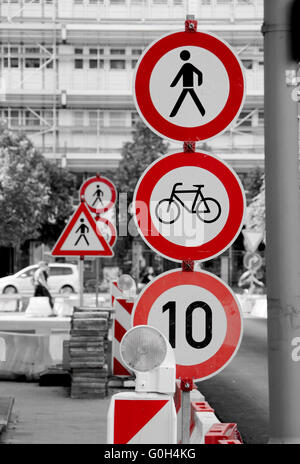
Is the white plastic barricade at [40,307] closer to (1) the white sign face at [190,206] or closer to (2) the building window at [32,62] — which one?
(1) the white sign face at [190,206]

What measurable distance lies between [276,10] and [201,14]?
57053 mm

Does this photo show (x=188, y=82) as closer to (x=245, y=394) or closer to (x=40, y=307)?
(x=245, y=394)

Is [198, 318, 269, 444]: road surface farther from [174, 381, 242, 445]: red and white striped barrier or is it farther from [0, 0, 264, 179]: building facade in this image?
[0, 0, 264, 179]: building facade

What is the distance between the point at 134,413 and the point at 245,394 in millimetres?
8998

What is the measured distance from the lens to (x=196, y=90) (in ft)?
17.4

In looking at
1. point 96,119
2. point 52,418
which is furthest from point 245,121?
point 52,418

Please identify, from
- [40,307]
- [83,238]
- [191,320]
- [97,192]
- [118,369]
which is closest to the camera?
[191,320]

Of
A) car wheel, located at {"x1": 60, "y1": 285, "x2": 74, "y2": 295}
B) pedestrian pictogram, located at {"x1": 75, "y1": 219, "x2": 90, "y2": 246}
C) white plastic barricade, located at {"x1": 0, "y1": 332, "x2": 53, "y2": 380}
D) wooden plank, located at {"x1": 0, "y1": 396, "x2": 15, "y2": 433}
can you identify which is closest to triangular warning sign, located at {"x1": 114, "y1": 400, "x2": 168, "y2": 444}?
wooden plank, located at {"x1": 0, "y1": 396, "x2": 15, "y2": 433}

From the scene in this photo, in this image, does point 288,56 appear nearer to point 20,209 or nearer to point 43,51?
point 20,209

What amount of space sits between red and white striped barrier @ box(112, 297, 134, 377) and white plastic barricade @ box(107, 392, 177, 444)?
27.8ft

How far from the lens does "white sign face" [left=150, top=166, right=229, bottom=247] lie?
523 centimetres

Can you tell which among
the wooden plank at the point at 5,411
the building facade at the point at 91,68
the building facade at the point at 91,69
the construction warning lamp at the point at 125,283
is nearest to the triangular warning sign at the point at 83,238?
the construction warning lamp at the point at 125,283

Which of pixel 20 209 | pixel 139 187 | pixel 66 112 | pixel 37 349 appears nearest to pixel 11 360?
pixel 37 349

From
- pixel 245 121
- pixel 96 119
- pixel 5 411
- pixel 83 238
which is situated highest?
pixel 96 119
